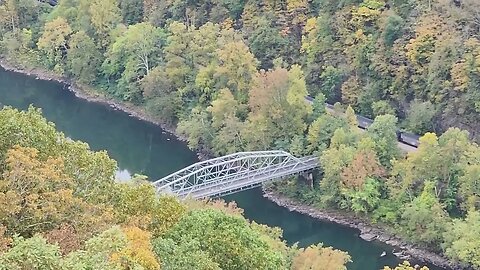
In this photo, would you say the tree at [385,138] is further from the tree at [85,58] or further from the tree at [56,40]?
the tree at [56,40]

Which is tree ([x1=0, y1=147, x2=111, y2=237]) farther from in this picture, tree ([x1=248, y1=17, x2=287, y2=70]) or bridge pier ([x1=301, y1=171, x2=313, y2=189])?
tree ([x1=248, y1=17, x2=287, y2=70])

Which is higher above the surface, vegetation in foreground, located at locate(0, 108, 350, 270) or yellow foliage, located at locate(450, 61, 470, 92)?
vegetation in foreground, located at locate(0, 108, 350, 270)

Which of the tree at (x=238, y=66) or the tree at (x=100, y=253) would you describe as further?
the tree at (x=238, y=66)

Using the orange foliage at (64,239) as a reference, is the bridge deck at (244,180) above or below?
below

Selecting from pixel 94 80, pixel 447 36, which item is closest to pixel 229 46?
pixel 447 36

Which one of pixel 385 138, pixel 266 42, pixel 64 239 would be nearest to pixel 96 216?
pixel 64 239

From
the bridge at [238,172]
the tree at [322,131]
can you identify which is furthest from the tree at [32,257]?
the tree at [322,131]

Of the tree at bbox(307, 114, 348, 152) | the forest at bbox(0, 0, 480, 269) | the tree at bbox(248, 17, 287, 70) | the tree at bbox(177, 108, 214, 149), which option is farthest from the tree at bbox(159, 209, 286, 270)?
the tree at bbox(248, 17, 287, 70)
